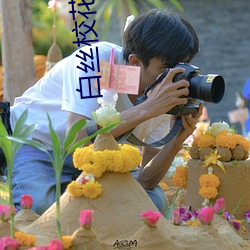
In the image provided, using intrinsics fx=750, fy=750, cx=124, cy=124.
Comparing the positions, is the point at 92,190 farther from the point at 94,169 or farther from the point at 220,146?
the point at 220,146

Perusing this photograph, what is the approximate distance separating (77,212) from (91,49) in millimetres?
994

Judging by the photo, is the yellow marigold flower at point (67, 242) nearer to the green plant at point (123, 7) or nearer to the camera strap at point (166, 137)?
the camera strap at point (166, 137)

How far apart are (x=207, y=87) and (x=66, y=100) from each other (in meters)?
0.60

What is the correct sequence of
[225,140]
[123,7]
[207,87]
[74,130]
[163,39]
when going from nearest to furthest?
1. [74,130]
2. [207,87]
3. [163,39]
4. [225,140]
5. [123,7]

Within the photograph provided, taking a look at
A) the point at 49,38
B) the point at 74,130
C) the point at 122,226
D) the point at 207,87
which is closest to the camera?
the point at 74,130

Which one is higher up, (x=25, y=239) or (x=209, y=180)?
(x=25, y=239)

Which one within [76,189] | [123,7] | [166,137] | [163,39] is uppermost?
[163,39]

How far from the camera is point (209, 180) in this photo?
128 inches

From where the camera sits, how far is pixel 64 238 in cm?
201

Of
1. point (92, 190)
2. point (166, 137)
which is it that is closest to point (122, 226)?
point (92, 190)

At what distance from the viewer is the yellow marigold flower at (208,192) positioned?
3.22m

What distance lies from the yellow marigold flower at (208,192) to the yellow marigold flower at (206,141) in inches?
8.4

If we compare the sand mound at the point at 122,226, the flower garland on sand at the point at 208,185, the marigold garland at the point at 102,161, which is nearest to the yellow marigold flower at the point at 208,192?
the flower garland on sand at the point at 208,185

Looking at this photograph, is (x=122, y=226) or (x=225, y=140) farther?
(x=225, y=140)
